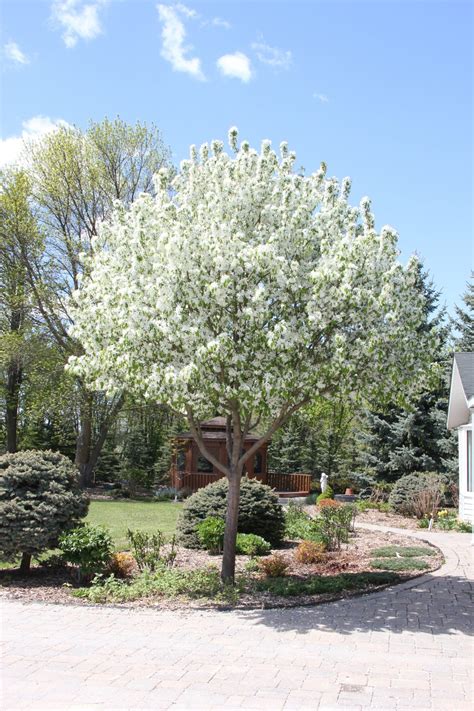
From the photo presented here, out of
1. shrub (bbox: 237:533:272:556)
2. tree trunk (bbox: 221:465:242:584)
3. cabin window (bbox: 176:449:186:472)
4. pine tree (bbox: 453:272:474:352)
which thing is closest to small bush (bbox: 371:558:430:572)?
shrub (bbox: 237:533:272:556)

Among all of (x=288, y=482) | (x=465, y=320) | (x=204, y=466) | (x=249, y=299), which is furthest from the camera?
(x=204, y=466)

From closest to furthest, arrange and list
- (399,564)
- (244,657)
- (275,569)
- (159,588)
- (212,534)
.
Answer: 1. (244,657)
2. (159,588)
3. (275,569)
4. (399,564)
5. (212,534)

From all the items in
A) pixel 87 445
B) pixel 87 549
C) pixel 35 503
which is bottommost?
pixel 87 549

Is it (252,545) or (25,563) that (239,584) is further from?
(25,563)

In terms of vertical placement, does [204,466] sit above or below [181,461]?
below

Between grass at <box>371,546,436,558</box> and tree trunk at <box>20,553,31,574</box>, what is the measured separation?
603 cm

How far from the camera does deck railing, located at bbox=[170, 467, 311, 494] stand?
26.1 meters

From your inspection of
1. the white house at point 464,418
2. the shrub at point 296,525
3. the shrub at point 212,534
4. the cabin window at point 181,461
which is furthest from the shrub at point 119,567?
the cabin window at point 181,461

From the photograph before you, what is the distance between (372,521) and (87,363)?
1130 cm

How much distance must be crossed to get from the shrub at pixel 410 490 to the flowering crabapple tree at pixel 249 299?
33.4 feet

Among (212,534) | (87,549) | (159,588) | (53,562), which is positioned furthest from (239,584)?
(53,562)

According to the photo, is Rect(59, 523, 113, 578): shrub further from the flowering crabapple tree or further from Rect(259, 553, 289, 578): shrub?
Rect(259, 553, 289, 578): shrub

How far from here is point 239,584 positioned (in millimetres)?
8883

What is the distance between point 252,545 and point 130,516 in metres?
7.53
